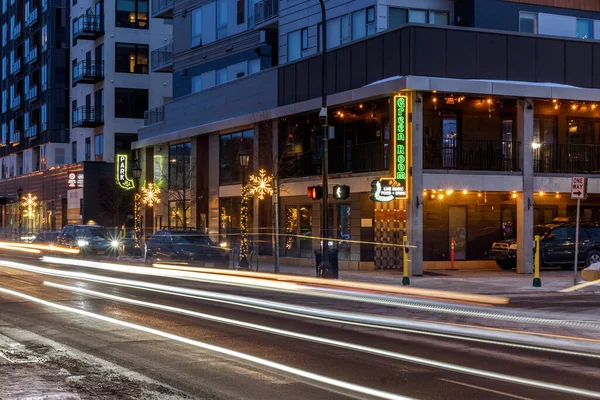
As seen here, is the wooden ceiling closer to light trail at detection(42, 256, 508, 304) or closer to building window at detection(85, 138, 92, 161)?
light trail at detection(42, 256, 508, 304)

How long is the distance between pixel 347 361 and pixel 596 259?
2160cm

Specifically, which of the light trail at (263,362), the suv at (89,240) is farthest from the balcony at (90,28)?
the light trail at (263,362)

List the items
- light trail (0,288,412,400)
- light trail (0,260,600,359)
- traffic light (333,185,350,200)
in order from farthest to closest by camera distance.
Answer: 1. traffic light (333,185,350,200)
2. light trail (0,260,600,359)
3. light trail (0,288,412,400)

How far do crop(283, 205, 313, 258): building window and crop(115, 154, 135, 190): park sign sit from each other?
68.5 ft

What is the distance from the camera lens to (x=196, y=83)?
4728cm

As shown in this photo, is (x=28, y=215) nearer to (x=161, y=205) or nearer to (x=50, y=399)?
(x=161, y=205)

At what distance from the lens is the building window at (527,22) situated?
35.0 metres

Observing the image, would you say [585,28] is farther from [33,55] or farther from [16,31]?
[16,31]

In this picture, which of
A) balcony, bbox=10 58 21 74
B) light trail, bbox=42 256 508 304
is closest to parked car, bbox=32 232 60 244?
light trail, bbox=42 256 508 304

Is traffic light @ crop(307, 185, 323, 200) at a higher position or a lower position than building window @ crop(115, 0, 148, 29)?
lower

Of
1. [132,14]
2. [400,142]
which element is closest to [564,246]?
[400,142]

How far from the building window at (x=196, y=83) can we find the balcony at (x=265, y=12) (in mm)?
6911

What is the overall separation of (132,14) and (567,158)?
4051cm

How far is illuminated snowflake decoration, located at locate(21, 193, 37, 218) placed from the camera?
236 ft
